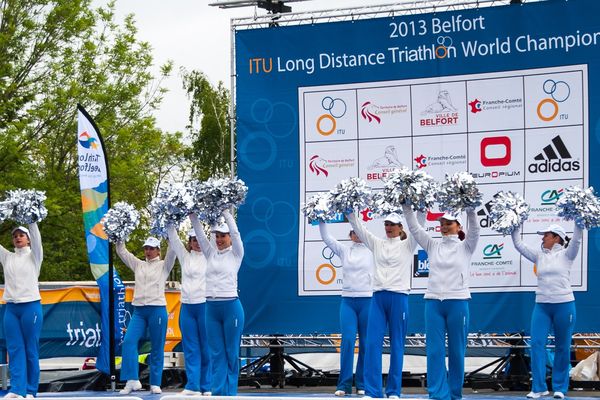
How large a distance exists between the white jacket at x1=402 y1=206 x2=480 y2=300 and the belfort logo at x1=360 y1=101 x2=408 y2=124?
3143mm

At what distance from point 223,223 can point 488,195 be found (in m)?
3.30

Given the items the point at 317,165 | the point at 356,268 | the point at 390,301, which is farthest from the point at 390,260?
A: the point at 317,165

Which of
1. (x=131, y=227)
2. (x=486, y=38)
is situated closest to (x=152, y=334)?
(x=131, y=227)

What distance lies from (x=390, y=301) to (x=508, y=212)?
1365mm

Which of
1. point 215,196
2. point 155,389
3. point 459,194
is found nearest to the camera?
point 459,194

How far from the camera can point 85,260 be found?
24219mm

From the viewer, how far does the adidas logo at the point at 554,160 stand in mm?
12438

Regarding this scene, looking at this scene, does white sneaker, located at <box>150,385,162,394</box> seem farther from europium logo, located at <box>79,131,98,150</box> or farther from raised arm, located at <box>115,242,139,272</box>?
europium logo, located at <box>79,131,98,150</box>

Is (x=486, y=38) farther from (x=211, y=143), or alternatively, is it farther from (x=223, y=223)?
(x=211, y=143)

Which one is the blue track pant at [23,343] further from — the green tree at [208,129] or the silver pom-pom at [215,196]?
the green tree at [208,129]

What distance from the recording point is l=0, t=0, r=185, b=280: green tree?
22.2m

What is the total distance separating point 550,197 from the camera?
12.5 metres

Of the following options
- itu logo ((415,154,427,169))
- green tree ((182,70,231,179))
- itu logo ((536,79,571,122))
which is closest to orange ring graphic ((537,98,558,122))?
itu logo ((536,79,571,122))

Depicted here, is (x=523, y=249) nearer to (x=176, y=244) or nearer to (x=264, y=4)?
(x=176, y=244)
